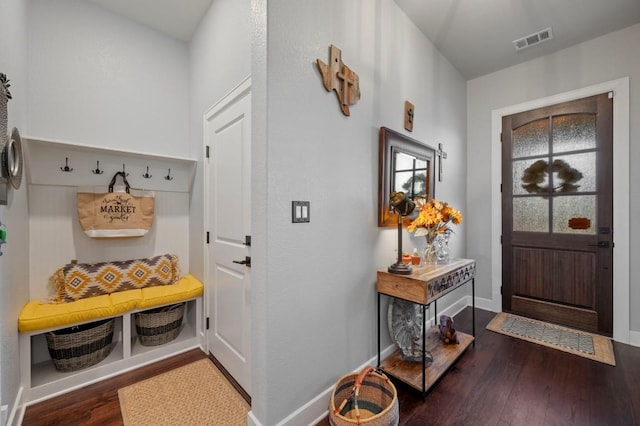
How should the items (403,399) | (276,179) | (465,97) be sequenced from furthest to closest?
(465,97) < (403,399) < (276,179)

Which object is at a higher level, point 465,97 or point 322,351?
point 465,97

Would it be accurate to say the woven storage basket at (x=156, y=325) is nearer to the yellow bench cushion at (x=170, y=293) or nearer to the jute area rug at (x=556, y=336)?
the yellow bench cushion at (x=170, y=293)

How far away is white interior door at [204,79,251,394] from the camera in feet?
5.93

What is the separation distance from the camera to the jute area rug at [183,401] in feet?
5.17

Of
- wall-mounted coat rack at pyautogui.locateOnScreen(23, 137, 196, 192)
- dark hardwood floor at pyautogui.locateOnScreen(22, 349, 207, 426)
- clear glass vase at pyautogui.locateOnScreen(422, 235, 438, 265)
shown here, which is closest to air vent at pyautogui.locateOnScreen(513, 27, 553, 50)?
clear glass vase at pyautogui.locateOnScreen(422, 235, 438, 265)

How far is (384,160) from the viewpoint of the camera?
204 centimetres

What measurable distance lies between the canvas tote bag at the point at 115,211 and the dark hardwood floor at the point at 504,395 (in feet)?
3.74

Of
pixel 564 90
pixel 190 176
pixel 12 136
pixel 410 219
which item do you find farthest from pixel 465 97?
pixel 12 136

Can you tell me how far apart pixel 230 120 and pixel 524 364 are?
3034 mm

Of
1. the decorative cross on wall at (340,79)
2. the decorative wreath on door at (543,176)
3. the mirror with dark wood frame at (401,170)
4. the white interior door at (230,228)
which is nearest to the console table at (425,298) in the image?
the mirror with dark wood frame at (401,170)

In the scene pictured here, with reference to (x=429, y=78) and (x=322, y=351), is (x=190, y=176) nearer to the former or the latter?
(x=322, y=351)

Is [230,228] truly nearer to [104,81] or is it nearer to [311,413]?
[311,413]

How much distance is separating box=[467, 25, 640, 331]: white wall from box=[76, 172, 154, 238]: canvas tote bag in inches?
145

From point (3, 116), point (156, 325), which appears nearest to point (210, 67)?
point (3, 116)
